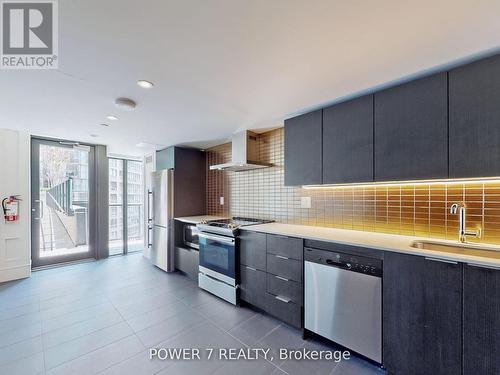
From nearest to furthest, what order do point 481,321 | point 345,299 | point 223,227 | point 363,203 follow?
1. point 481,321
2. point 345,299
3. point 363,203
4. point 223,227

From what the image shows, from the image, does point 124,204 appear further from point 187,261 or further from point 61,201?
point 187,261

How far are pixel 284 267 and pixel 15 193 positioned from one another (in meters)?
4.28

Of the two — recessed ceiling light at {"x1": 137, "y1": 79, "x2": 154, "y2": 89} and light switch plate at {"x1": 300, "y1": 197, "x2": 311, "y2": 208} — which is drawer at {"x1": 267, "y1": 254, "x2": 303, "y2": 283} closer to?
light switch plate at {"x1": 300, "y1": 197, "x2": 311, "y2": 208}

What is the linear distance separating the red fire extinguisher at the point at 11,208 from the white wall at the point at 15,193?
0.07 m

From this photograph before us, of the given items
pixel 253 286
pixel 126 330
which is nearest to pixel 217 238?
pixel 253 286

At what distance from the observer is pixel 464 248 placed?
159 centimetres

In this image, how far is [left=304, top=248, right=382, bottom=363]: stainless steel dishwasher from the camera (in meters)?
1.58

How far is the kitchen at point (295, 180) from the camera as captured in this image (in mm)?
1200

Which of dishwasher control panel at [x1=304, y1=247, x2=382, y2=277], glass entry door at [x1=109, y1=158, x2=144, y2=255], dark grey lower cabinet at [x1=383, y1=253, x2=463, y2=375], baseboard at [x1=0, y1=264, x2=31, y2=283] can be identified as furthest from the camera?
glass entry door at [x1=109, y1=158, x2=144, y2=255]

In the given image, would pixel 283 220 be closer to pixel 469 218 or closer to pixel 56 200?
pixel 469 218

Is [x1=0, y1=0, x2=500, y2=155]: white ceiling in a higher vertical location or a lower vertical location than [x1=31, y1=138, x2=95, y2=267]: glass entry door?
higher

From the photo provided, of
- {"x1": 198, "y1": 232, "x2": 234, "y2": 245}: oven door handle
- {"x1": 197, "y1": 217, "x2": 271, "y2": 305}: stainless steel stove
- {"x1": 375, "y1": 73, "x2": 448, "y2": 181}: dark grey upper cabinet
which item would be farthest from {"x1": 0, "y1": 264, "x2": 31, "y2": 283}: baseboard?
{"x1": 375, "y1": 73, "x2": 448, "y2": 181}: dark grey upper cabinet

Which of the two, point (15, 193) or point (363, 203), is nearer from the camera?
point (363, 203)

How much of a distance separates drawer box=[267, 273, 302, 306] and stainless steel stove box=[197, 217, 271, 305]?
506 mm
